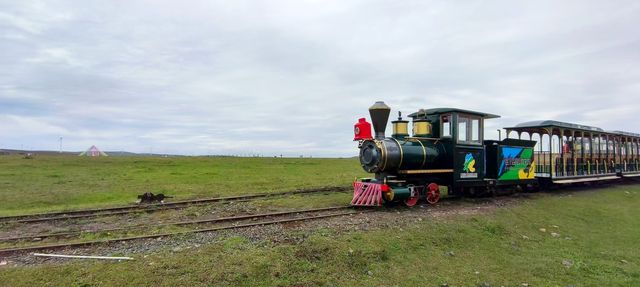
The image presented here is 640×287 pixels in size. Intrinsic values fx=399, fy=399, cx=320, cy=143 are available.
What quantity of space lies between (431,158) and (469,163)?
7.06ft

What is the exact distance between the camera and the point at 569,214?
575 inches

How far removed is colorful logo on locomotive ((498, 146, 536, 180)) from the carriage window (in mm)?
3630

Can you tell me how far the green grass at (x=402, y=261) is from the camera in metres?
6.73

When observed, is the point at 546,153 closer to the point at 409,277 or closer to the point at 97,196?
the point at 409,277

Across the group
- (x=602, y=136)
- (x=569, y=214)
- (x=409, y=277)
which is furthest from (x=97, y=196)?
(x=602, y=136)

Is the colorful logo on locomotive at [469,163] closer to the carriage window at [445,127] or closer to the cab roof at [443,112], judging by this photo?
the carriage window at [445,127]

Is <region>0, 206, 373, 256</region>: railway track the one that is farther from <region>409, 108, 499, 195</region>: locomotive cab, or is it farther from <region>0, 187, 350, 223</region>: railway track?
<region>409, 108, 499, 195</region>: locomotive cab

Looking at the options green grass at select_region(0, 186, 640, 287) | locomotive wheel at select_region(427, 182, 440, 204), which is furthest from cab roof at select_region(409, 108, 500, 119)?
green grass at select_region(0, 186, 640, 287)

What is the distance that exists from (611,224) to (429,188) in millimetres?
6128

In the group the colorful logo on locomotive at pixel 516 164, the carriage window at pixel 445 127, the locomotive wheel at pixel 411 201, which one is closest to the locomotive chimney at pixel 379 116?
the locomotive wheel at pixel 411 201

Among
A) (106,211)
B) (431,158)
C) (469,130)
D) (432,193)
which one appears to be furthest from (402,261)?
(106,211)

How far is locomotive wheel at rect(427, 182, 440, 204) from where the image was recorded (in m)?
14.5

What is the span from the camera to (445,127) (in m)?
15.5

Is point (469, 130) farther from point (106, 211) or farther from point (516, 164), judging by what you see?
point (106, 211)
